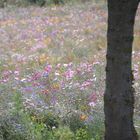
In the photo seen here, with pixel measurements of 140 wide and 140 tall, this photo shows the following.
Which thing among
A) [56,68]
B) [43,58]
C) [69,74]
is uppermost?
[69,74]

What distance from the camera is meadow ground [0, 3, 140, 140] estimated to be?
7086 mm

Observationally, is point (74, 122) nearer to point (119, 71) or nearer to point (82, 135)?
point (82, 135)

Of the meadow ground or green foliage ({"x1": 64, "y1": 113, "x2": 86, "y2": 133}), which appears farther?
the meadow ground

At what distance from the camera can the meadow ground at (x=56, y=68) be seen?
7.09 meters

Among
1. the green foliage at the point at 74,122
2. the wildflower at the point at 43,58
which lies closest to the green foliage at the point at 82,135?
the green foliage at the point at 74,122

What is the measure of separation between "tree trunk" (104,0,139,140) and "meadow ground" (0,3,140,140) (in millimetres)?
1270

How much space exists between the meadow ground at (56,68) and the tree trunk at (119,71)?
127cm

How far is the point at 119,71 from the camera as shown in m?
5.05

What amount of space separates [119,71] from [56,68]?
621cm

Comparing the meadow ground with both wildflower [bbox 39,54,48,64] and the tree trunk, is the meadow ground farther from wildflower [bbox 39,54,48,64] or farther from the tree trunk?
the tree trunk

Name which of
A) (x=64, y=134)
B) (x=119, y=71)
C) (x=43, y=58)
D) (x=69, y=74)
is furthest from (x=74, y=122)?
(x=43, y=58)

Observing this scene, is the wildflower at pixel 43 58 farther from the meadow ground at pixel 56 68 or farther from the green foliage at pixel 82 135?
the green foliage at pixel 82 135

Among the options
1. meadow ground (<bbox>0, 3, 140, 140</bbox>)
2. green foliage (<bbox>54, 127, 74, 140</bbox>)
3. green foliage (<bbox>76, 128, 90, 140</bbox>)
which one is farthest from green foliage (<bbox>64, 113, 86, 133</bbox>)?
green foliage (<bbox>54, 127, 74, 140</bbox>)

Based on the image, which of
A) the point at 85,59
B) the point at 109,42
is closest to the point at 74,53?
the point at 85,59
